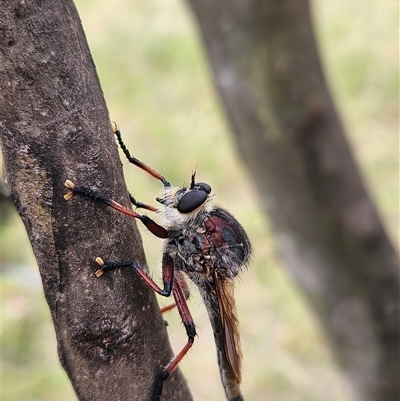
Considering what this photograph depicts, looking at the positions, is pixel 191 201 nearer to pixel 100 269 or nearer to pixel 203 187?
pixel 203 187

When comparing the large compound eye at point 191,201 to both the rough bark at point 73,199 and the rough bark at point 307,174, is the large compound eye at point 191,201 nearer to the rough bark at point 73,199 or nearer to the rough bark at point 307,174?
the rough bark at point 73,199

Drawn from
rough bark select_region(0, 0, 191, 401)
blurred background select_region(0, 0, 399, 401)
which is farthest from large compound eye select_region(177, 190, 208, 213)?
rough bark select_region(0, 0, 191, 401)

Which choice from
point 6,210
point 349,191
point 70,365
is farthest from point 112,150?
point 349,191

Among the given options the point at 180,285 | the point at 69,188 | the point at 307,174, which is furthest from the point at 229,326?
the point at 69,188

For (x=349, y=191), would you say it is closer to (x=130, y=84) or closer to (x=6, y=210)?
(x=6, y=210)

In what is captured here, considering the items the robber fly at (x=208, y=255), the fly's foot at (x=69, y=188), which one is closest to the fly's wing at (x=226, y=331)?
the robber fly at (x=208, y=255)

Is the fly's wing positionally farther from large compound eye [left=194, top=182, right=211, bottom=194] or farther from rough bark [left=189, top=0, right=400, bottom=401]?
rough bark [left=189, top=0, right=400, bottom=401]
